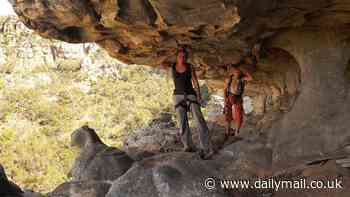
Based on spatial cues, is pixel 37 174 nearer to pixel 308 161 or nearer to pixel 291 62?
pixel 291 62

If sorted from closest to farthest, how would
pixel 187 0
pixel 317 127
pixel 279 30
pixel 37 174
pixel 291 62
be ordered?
pixel 187 0, pixel 317 127, pixel 279 30, pixel 291 62, pixel 37 174

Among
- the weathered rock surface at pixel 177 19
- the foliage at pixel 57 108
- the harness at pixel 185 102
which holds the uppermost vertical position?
the weathered rock surface at pixel 177 19

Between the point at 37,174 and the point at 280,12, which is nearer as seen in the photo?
the point at 280,12

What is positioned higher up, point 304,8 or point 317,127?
point 304,8

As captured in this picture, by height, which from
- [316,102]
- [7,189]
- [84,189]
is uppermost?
[316,102]

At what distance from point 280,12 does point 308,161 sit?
3094 mm

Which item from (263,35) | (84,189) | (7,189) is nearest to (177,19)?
(263,35)

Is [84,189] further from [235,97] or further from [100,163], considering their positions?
[235,97]

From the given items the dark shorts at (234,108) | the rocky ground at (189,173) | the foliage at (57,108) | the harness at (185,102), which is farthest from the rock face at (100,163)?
the foliage at (57,108)

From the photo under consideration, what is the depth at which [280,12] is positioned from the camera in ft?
29.1

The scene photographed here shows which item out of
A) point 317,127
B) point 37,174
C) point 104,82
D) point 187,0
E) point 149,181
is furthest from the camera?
point 104,82

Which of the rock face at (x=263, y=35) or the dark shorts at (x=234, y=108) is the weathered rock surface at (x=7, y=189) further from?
the dark shorts at (x=234, y=108)

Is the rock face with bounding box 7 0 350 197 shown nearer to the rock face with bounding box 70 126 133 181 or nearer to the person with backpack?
the person with backpack

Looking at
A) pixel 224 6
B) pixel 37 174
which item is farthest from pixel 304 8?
pixel 37 174
